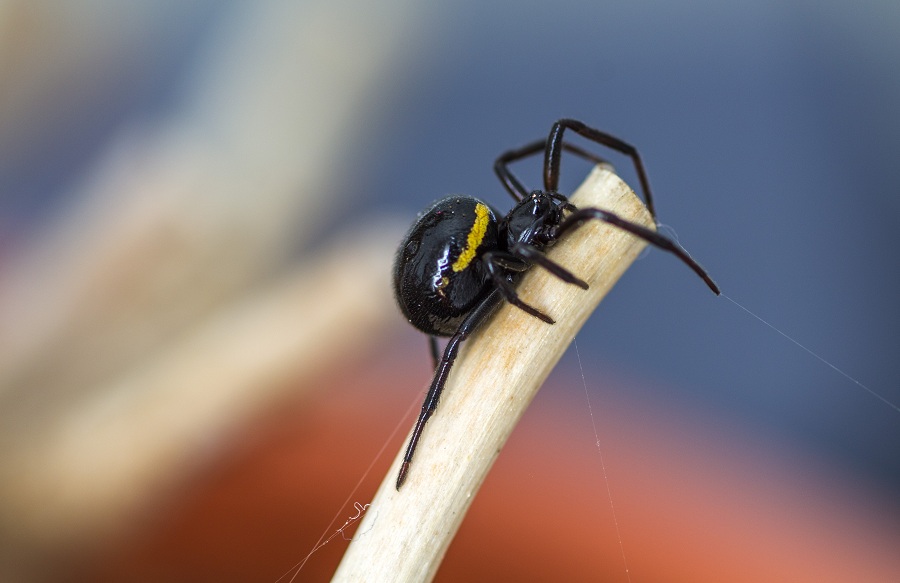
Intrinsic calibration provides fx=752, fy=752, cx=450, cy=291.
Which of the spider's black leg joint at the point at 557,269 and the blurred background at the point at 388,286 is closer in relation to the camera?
the spider's black leg joint at the point at 557,269

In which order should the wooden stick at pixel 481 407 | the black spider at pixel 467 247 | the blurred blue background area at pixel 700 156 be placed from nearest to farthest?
the wooden stick at pixel 481 407 < the black spider at pixel 467 247 < the blurred blue background area at pixel 700 156

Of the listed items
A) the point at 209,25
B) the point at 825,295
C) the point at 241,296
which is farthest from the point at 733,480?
the point at 209,25

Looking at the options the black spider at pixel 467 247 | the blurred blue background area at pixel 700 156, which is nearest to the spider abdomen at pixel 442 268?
the black spider at pixel 467 247

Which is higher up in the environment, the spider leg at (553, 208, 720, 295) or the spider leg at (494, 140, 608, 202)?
the spider leg at (494, 140, 608, 202)

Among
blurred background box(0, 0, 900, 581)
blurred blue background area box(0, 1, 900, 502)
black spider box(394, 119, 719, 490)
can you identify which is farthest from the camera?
blurred blue background area box(0, 1, 900, 502)

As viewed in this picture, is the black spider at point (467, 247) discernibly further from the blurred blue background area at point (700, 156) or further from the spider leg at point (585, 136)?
the blurred blue background area at point (700, 156)

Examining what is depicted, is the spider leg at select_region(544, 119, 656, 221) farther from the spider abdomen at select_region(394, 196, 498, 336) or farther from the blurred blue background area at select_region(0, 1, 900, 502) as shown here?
the blurred blue background area at select_region(0, 1, 900, 502)

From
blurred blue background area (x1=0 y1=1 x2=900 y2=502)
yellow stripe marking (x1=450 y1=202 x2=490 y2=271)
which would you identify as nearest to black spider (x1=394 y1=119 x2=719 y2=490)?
yellow stripe marking (x1=450 y1=202 x2=490 y2=271)

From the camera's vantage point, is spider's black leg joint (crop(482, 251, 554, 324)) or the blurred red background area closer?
spider's black leg joint (crop(482, 251, 554, 324))

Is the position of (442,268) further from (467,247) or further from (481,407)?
(481,407)
